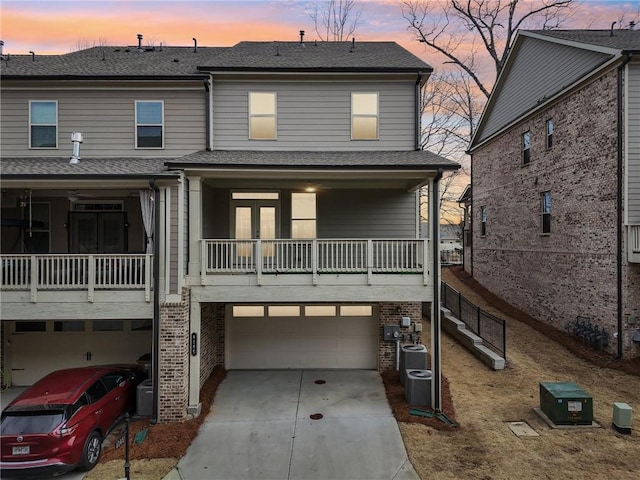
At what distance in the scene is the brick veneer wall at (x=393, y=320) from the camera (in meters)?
11.1

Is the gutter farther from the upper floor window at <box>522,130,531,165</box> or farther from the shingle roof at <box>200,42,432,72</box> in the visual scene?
the shingle roof at <box>200,42,432,72</box>

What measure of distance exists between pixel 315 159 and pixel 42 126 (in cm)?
762

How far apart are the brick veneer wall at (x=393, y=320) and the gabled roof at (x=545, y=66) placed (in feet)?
31.6

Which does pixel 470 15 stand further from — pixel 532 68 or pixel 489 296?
pixel 489 296

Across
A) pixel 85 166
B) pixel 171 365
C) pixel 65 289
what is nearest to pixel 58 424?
pixel 171 365

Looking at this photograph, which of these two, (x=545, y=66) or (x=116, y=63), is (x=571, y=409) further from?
(x=116, y=63)

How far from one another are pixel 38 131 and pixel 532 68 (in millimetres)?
18538

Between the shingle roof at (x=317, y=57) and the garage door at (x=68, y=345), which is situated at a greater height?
the shingle roof at (x=317, y=57)

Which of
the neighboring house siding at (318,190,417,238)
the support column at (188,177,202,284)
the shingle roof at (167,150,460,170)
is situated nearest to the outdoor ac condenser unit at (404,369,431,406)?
the neighboring house siding at (318,190,417,238)

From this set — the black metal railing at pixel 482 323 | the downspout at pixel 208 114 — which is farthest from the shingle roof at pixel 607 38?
the downspout at pixel 208 114

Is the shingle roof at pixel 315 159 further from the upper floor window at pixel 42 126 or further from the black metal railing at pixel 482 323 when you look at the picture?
the black metal railing at pixel 482 323

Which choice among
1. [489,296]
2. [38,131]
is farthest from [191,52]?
[489,296]

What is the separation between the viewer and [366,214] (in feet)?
37.4

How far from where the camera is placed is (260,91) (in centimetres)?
1065
